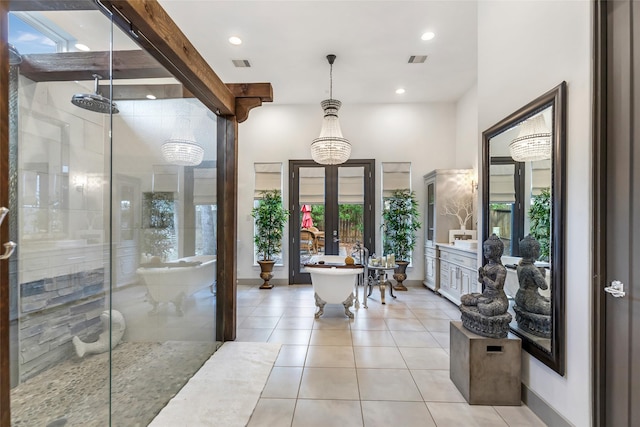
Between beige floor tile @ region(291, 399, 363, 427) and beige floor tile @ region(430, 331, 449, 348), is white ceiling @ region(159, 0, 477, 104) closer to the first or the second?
beige floor tile @ region(430, 331, 449, 348)

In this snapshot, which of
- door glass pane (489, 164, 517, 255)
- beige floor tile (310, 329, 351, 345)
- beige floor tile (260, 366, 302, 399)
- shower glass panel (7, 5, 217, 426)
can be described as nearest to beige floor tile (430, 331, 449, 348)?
beige floor tile (310, 329, 351, 345)

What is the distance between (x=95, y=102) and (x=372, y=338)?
3.35 m

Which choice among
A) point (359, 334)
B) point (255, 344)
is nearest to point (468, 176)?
point (359, 334)

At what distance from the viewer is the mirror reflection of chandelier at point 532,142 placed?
1.89m

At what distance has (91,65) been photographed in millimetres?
2014

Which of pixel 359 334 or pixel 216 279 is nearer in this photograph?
pixel 216 279

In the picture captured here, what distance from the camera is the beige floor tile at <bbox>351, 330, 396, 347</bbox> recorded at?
3.11 metres

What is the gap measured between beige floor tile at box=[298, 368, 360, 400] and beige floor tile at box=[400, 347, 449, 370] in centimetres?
60

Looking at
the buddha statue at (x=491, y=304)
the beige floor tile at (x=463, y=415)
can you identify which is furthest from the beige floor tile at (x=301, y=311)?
the buddha statue at (x=491, y=304)

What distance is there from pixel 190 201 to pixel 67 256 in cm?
97

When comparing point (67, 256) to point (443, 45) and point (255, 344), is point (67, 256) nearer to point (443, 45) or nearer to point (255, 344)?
point (255, 344)

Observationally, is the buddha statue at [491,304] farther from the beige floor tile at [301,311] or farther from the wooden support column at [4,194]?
the wooden support column at [4,194]

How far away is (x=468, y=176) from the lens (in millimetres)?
5156

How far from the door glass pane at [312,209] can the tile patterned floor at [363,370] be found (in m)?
1.75
